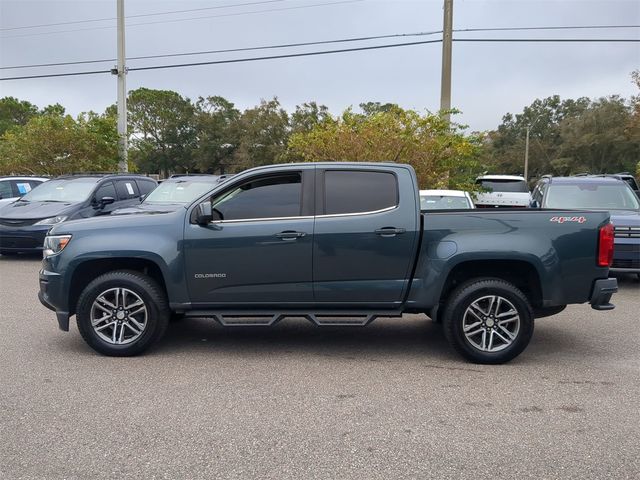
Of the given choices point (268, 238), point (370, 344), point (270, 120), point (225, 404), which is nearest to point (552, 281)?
point (370, 344)

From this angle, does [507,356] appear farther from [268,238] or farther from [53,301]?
[53,301]

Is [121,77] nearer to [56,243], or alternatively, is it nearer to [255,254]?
[56,243]

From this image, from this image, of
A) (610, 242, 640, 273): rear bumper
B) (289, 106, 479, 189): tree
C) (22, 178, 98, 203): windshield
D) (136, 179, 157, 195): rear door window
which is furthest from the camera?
(289, 106, 479, 189): tree

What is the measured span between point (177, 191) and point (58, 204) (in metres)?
2.61

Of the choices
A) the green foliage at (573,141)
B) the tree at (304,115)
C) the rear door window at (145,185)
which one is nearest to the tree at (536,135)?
the green foliage at (573,141)

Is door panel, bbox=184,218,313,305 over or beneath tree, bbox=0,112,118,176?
beneath

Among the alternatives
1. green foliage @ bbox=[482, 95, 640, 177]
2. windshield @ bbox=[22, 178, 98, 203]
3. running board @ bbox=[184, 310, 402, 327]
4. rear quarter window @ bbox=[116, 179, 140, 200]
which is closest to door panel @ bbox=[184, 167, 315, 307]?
running board @ bbox=[184, 310, 402, 327]

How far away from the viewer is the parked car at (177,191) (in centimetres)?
1138

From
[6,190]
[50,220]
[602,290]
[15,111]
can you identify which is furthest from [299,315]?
[15,111]

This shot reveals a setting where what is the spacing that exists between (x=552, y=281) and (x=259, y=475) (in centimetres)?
333

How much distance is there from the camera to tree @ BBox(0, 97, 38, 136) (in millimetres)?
68562

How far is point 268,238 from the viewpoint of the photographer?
5.34 meters

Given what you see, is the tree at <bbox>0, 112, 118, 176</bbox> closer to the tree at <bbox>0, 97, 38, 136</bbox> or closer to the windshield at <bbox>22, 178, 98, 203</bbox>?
the windshield at <bbox>22, 178, 98, 203</bbox>

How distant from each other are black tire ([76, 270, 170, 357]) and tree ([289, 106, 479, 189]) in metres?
10.2
